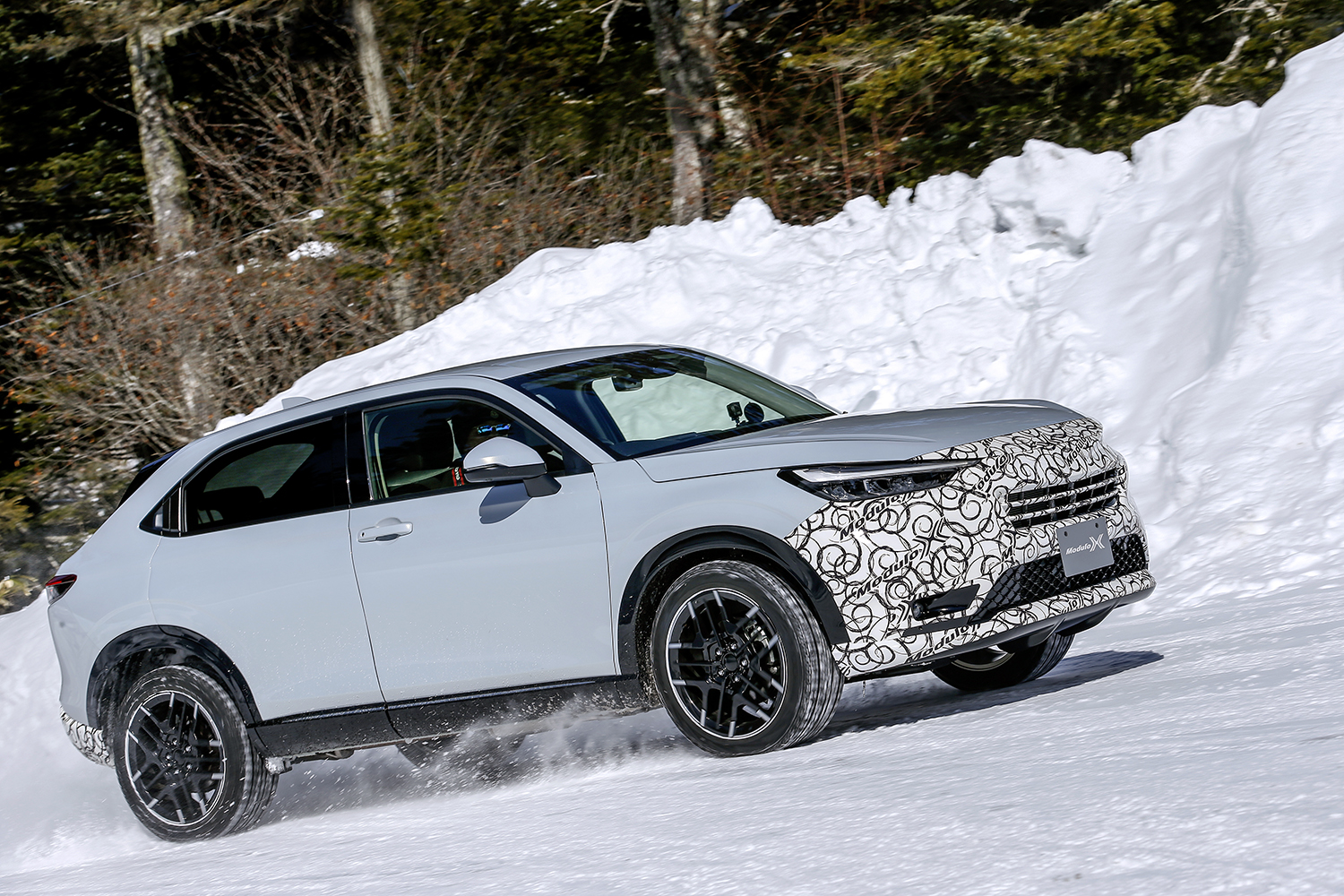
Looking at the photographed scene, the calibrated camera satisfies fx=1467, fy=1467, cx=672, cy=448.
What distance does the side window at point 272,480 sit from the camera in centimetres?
655

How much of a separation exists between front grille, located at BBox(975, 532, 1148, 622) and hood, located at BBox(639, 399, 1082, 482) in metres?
0.52

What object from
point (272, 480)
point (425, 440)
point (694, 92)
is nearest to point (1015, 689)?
point (425, 440)

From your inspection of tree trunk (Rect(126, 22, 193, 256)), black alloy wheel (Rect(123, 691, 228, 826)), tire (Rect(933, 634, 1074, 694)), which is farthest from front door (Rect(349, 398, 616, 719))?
tree trunk (Rect(126, 22, 193, 256))

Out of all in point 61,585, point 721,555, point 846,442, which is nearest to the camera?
point 846,442

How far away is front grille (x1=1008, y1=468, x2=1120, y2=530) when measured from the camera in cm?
546

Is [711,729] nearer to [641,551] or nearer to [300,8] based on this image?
[641,551]

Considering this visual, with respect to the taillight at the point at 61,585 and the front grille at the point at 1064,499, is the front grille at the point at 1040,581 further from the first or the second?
the taillight at the point at 61,585

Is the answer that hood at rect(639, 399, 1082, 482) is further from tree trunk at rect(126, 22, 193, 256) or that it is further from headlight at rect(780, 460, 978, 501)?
tree trunk at rect(126, 22, 193, 256)

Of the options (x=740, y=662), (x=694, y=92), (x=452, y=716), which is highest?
(x=694, y=92)

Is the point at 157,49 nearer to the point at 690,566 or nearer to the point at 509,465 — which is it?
the point at 509,465

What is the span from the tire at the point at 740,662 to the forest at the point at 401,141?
1105 cm

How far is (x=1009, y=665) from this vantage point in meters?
6.61

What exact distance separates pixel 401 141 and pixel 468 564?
632 inches

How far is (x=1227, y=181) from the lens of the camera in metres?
10.8
